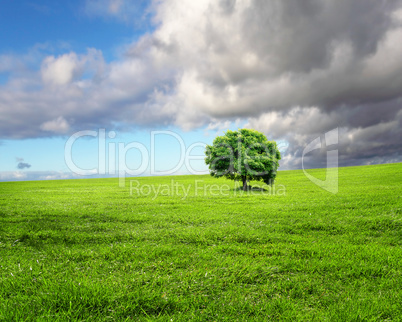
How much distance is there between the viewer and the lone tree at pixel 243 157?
3462cm

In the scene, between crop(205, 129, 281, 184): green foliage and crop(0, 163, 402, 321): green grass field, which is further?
crop(205, 129, 281, 184): green foliage

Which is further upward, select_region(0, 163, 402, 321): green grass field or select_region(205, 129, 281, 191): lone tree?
select_region(205, 129, 281, 191): lone tree

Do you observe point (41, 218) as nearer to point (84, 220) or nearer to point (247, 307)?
point (84, 220)

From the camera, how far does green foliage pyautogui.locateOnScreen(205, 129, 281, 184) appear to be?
34625 millimetres

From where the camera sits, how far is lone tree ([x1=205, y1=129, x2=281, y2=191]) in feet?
114

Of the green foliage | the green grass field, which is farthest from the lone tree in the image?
the green grass field

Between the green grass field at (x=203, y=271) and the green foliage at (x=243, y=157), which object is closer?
the green grass field at (x=203, y=271)

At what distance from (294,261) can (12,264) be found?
30.4 feet

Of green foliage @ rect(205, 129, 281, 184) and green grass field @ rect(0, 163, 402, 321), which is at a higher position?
green foliage @ rect(205, 129, 281, 184)

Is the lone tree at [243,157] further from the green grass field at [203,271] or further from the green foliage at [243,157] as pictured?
the green grass field at [203,271]

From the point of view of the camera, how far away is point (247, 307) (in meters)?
5.45

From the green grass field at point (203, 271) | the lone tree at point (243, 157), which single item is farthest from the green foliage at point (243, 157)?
the green grass field at point (203, 271)

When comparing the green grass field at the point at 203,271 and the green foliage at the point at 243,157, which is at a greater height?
the green foliage at the point at 243,157

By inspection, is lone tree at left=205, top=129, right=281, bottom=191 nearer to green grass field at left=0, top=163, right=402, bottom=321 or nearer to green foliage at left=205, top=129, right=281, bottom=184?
green foliage at left=205, top=129, right=281, bottom=184
